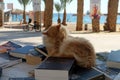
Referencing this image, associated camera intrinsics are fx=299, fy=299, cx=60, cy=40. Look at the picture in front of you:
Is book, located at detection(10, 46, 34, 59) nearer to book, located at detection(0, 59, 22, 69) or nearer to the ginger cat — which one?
book, located at detection(0, 59, 22, 69)

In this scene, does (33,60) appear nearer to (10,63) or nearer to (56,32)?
(10,63)

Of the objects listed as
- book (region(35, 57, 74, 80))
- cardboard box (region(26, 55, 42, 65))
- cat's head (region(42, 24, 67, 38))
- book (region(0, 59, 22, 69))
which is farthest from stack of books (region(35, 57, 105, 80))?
book (region(0, 59, 22, 69))

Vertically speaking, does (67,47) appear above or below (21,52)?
above

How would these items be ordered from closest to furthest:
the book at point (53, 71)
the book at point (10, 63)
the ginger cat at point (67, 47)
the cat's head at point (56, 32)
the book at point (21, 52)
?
1. the book at point (53, 71)
2. the ginger cat at point (67, 47)
3. the cat's head at point (56, 32)
4. the book at point (10, 63)
5. the book at point (21, 52)

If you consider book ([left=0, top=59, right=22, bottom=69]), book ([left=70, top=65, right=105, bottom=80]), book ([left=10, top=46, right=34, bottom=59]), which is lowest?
book ([left=0, top=59, right=22, bottom=69])

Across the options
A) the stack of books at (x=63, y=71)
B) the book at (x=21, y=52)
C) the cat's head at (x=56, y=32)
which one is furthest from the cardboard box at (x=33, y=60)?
the stack of books at (x=63, y=71)

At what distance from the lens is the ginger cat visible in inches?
85.7

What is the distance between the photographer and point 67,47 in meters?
2.21

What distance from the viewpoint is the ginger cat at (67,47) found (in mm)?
2176

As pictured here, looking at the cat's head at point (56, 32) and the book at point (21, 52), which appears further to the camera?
the book at point (21, 52)

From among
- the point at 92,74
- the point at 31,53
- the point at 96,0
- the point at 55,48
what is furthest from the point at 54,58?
the point at 96,0

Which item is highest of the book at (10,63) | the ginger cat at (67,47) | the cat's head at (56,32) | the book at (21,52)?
the cat's head at (56,32)

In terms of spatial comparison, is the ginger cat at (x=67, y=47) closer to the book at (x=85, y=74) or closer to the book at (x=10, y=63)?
the book at (x=85, y=74)

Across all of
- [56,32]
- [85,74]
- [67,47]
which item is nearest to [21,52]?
[56,32]
